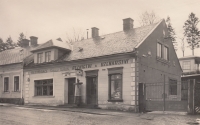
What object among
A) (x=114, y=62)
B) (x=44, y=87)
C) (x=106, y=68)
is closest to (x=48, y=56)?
(x=44, y=87)

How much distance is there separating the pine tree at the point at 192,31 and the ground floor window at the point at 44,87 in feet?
101

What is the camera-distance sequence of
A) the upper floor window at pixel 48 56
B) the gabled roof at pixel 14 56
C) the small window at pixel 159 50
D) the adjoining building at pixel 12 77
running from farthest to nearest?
the gabled roof at pixel 14 56 → the adjoining building at pixel 12 77 → the upper floor window at pixel 48 56 → the small window at pixel 159 50

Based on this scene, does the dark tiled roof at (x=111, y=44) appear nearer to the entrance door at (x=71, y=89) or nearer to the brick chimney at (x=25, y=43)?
the entrance door at (x=71, y=89)

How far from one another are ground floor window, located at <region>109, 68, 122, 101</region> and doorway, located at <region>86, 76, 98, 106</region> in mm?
1575

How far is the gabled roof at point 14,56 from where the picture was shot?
2648cm

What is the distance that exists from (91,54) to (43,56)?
5845mm

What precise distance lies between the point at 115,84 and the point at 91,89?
250cm

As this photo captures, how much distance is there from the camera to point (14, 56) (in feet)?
91.1

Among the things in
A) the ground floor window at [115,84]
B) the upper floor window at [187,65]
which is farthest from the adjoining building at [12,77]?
the upper floor window at [187,65]

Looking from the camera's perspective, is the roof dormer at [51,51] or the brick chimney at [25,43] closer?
the roof dormer at [51,51]

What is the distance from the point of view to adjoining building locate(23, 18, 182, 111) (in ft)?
56.9

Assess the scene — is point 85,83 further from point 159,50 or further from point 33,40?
point 33,40

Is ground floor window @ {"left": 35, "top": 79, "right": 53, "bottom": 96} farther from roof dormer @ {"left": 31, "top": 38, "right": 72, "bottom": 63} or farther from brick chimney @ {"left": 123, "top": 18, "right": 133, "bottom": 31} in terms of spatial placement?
brick chimney @ {"left": 123, "top": 18, "right": 133, "bottom": 31}

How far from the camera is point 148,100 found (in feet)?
55.7
